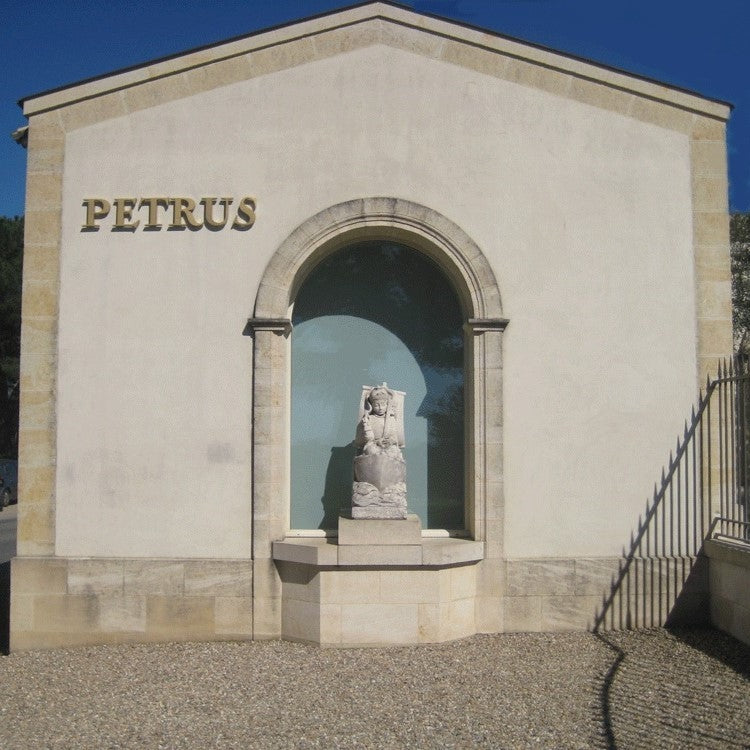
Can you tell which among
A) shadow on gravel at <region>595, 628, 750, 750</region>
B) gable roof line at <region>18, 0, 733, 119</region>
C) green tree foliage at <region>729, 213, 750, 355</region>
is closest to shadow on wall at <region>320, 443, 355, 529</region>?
shadow on gravel at <region>595, 628, 750, 750</region>

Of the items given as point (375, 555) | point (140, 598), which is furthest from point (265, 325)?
point (140, 598)

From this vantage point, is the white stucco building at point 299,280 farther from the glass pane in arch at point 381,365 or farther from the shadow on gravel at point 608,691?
the shadow on gravel at point 608,691

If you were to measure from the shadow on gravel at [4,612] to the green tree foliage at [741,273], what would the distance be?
1904cm

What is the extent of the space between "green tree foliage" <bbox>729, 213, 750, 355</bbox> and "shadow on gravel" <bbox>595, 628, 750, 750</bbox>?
15672mm

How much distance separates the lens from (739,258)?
2147 centimetres

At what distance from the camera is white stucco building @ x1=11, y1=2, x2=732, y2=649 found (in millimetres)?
8312

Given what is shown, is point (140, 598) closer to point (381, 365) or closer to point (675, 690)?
point (381, 365)

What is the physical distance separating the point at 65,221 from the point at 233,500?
3650mm

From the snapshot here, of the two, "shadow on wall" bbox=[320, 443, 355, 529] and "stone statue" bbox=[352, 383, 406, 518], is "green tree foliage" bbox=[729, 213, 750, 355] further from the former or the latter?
"stone statue" bbox=[352, 383, 406, 518]

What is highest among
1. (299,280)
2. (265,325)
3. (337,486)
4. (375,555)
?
(299,280)

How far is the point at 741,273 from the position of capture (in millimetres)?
21359

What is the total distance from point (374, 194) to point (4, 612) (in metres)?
7.10

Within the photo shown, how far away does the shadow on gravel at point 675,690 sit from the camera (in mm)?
5609

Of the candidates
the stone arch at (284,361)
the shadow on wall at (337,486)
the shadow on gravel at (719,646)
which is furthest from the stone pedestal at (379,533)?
the shadow on gravel at (719,646)
